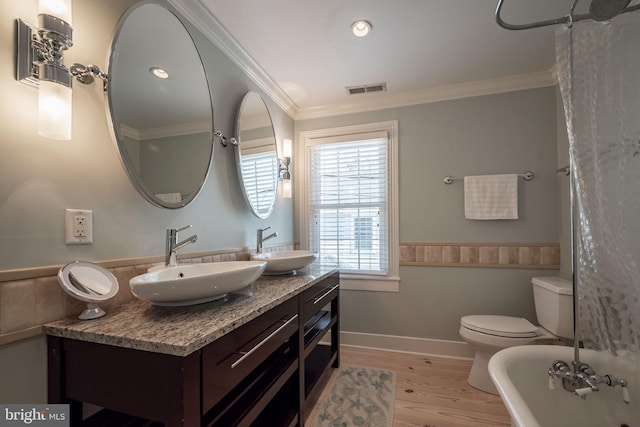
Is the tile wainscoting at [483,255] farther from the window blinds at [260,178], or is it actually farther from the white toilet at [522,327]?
the window blinds at [260,178]

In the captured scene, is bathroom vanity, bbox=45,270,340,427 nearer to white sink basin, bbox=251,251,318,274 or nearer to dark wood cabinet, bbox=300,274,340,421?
dark wood cabinet, bbox=300,274,340,421

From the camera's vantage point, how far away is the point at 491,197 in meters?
2.32

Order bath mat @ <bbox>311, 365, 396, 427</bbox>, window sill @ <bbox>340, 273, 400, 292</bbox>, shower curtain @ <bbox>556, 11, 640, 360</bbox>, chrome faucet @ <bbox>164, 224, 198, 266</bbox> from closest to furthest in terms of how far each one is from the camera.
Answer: shower curtain @ <bbox>556, 11, 640, 360</bbox> < chrome faucet @ <bbox>164, 224, 198, 266</bbox> < bath mat @ <bbox>311, 365, 396, 427</bbox> < window sill @ <bbox>340, 273, 400, 292</bbox>

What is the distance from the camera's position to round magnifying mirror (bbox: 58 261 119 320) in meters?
0.92

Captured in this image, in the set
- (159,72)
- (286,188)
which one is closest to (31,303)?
(159,72)

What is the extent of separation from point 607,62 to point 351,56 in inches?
53.0

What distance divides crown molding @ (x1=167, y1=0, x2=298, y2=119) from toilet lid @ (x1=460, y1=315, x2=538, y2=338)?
2.27 metres

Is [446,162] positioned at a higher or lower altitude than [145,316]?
higher

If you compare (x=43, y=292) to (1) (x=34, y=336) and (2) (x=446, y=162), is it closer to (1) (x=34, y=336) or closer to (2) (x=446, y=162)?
(1) (x=34, y=336)

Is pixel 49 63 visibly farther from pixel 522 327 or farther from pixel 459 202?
pixel 522 327

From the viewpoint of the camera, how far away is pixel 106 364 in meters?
0.84

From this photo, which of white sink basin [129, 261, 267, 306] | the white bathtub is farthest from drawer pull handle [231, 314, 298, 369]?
the white bathtub

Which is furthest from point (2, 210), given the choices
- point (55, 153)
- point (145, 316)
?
point (145, 316)

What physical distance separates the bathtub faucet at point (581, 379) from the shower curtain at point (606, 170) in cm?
11
